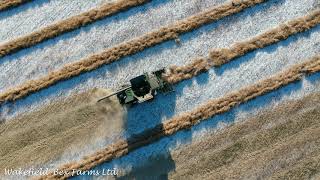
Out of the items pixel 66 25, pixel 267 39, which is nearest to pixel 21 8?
pixel 66 25

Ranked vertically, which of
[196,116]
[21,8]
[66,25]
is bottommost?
[196,116]

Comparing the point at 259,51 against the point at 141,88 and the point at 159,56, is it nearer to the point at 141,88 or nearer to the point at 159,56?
the point at 159,56

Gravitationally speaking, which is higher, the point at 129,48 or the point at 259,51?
the point at 129,48

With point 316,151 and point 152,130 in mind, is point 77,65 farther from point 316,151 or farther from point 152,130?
point 316,151

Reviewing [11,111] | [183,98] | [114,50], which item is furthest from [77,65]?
[183,98]

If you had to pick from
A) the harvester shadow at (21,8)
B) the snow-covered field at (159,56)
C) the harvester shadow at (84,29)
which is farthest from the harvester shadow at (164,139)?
the harvester shadow at (21,8)

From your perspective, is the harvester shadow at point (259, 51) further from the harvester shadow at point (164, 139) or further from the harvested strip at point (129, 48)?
the harvested strip at point (129, 48)

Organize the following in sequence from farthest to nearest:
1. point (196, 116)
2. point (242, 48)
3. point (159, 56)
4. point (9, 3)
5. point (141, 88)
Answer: point (9, 3)
point (159, 56)
point (242, 48)
point (196, 116)
point (141, 88)

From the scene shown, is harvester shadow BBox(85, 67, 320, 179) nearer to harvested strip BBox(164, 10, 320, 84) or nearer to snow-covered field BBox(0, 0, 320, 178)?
snow-covered field BBox(0, 0, 320, 178)
